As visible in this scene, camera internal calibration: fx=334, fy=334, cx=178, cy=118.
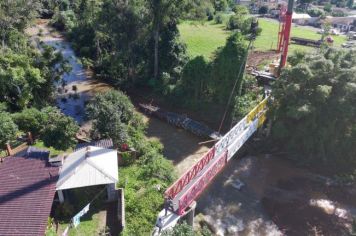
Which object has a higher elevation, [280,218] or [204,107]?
[204,107]

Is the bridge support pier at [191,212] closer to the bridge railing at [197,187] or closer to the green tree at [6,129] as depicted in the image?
the bridge railing at [197,187]

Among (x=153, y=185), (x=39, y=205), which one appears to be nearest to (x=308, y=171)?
(x=153, y=185)

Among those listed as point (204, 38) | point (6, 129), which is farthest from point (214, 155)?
point (204, 38)

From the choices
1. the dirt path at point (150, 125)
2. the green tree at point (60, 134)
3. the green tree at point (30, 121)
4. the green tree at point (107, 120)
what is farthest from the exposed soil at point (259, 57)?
the green tree at point (30, 121)

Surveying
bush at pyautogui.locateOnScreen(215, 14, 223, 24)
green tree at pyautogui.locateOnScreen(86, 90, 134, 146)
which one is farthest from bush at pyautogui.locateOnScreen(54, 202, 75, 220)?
bush at pyautogui.locateOnScreen(215, 14, 223, 24)

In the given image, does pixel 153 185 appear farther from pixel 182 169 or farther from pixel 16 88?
pixel 16 88

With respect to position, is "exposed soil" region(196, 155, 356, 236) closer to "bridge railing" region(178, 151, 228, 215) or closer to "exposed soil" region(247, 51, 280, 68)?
"bridge railing" region(178, 151, 228, 215)
